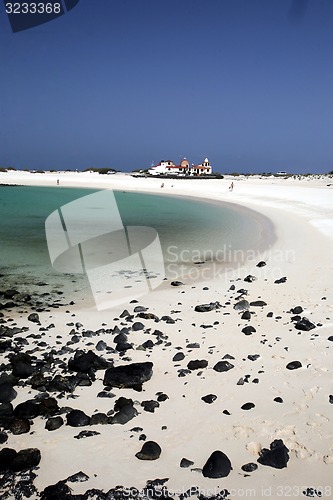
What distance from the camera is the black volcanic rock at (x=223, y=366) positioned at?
219 inches

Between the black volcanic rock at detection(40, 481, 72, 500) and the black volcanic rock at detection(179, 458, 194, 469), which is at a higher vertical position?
the black volcanic rock at detection(40, 481, 72, 500)

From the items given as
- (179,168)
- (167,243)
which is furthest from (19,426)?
(179,168)

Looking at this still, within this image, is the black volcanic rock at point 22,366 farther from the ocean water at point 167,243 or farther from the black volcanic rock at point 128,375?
the ocean water at point 167,243

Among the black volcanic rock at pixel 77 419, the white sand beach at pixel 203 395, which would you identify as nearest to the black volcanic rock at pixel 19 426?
the white sand beach at pixel 203 395

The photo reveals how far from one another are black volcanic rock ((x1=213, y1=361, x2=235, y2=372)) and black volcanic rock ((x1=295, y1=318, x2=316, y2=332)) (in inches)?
74.4

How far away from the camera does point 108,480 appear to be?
11.7ft

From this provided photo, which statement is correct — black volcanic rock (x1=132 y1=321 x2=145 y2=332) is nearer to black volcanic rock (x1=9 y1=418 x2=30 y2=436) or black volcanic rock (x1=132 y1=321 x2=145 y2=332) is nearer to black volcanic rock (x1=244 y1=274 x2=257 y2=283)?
black volcanic rock (x1=9 y1=418 x2=30 y2=436)

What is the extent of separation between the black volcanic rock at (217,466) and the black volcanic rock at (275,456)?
1.08 feet

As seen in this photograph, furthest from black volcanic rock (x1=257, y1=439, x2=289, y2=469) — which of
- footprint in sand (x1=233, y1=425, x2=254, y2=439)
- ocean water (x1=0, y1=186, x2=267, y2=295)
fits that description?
ocean water (x1=0, y1=186, x2=267, y2=295)

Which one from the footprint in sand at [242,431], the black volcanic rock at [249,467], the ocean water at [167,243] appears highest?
the black volcanic rock at [249,467]

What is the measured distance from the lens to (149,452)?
12.7ft

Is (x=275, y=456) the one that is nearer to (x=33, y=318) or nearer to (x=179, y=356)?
(x=179, y=356)

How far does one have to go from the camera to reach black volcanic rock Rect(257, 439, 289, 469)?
3.71 meters

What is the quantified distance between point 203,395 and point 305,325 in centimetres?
277
